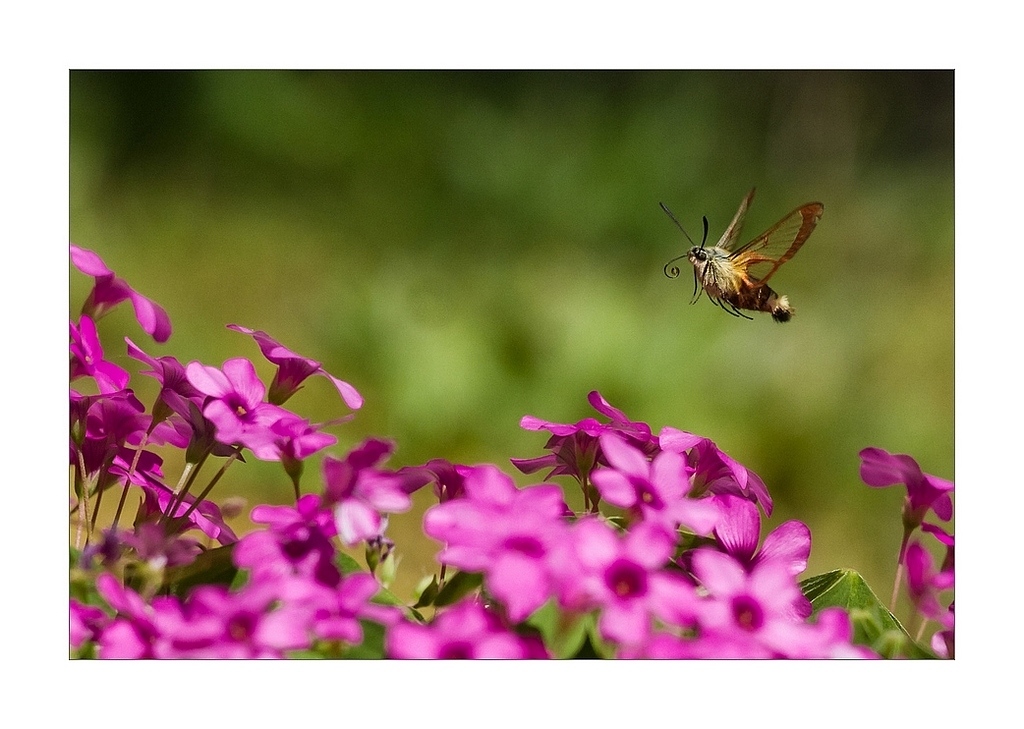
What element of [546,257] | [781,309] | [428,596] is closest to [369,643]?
[428,596]

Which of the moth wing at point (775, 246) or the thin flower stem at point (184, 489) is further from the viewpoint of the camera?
the moth wing at point (775, 246)

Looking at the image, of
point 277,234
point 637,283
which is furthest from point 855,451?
point 277,234

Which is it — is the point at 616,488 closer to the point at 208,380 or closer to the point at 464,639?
the point at 464,639

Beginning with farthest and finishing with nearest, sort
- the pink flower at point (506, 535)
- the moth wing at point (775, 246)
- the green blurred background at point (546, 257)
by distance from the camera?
the green blurred background at point (546, 257), the moth wing at point (775, 246), the pink flower at point (506, 535)

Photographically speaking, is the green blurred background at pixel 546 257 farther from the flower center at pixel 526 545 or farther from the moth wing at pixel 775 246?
the flower center at pixel 526 545

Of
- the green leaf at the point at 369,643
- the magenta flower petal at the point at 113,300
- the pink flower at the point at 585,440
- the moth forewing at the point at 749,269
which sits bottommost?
the green leaf at the point at 369,643

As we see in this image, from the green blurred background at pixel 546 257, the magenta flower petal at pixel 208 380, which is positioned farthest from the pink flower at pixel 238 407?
the green blurred background at pixel 546 257

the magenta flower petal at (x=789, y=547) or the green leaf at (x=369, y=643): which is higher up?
the magenta flower petal at (x=789, y=547)
